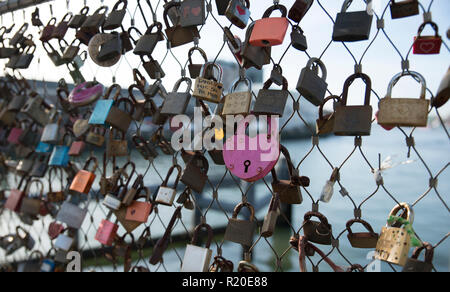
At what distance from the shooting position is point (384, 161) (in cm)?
73

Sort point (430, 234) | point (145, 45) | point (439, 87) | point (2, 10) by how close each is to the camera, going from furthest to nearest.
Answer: point (430, 234) < point (2, 10) < point (145, 45) < point (439, 87)

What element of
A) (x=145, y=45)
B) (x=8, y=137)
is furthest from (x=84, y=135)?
(x=8, y=137)

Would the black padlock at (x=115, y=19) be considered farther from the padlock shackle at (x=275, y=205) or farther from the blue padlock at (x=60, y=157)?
the padlock shackle at (x=275, y=205)

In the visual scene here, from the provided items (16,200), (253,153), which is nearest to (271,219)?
(253,153)

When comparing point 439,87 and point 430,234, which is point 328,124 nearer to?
point 439,87

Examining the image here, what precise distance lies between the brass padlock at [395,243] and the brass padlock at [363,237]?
0.14 ft

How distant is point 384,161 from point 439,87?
16 cm

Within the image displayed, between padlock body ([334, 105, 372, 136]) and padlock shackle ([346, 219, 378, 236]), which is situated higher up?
padlock body ([334, 105, 372, 136])

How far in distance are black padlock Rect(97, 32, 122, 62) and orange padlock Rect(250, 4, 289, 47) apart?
47 centimetres

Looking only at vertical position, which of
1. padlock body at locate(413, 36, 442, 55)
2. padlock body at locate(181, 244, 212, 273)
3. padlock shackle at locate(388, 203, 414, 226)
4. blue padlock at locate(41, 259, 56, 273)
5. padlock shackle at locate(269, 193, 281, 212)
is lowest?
blue padlock at locate(41, 259, 56, 273)

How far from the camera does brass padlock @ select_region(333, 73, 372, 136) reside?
68 cm

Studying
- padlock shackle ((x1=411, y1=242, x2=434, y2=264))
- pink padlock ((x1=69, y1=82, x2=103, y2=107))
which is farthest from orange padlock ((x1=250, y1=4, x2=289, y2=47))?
pink padlock ((x1=69, y1=82, x2=103, y2=107))

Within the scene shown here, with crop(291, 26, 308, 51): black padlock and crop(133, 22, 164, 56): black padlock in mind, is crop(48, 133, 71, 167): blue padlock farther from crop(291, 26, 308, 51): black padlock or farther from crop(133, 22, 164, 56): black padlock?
crop(291, 26, 308, 51): black padlock
